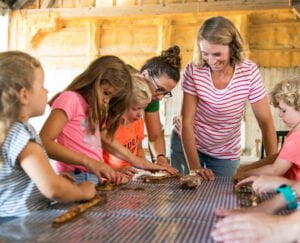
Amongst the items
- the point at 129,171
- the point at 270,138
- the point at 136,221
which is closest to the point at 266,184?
the point at 136,221

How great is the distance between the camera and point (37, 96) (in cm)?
140

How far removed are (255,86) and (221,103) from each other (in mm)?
211

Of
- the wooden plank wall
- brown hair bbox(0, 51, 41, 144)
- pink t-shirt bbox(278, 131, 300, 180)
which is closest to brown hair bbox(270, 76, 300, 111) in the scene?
pink t-shirt bbox(278, 131, 300, 180)

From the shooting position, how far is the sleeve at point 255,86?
7.90 ft

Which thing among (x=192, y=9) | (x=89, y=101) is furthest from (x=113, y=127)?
(x=192, y=9)

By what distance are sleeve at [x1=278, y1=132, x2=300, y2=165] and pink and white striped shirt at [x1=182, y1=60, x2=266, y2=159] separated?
1.74 feet

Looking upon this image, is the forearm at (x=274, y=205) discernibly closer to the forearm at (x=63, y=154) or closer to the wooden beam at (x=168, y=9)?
the forearm at (x=63, y=154)

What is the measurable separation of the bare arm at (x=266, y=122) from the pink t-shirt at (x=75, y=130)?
96cm

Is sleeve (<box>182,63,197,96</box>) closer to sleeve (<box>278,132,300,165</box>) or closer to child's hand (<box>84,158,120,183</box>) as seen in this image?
sleeve (<box>278,132,300,165</box>)

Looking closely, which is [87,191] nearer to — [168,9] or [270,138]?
[270,138]

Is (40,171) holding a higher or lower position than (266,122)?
higher

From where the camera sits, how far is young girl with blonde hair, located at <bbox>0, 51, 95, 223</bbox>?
4.14 feet

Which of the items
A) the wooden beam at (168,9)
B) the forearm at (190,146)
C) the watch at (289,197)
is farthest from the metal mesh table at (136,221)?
the wooden beam at (168,9)

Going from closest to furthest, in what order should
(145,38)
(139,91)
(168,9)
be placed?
1. (139,91)
2. (168,9)
3. (145,38)
